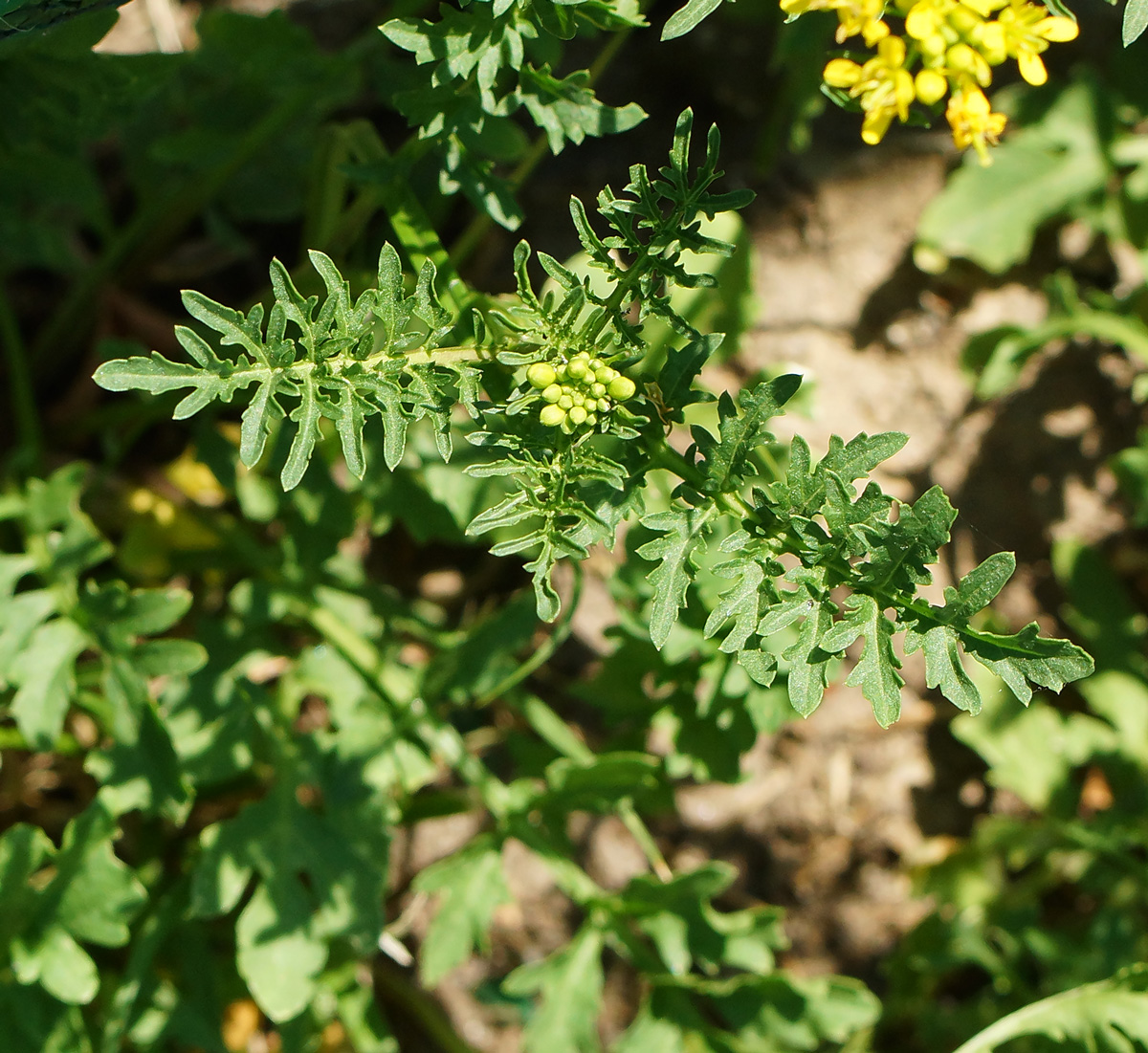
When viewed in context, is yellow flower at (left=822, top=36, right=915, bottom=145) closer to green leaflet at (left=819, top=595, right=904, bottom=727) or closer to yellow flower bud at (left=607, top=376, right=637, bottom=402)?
yellow flower bud at (left=607, top=376, right=637, bottom=402)

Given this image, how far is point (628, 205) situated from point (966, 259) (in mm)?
2087

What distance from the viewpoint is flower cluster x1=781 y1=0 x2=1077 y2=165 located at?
4.76ft

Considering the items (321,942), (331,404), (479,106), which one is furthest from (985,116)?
(321,942)

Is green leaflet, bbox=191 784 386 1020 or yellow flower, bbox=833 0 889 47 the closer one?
yellow flower, bbox=833 0 889 47

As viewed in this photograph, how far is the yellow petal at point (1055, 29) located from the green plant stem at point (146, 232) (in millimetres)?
1550

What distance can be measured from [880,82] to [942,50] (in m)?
0.09

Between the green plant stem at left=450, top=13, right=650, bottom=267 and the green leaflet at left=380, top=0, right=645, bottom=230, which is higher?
the green leaflet at left=380, top=0, right=645, bottom=230

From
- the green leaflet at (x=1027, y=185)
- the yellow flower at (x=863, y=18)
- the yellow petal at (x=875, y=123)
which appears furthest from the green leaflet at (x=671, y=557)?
the green leaflet at (x=1027, y=185)

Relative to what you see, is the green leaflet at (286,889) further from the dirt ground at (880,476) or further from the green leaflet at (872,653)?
the green leaflet at (872,653)

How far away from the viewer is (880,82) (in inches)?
59.7

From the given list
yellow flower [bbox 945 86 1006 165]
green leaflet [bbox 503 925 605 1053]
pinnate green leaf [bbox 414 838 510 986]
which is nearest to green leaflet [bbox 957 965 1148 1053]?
green leaflet [bbox 503 925 605 1053]

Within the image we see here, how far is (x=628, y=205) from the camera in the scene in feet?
4.67

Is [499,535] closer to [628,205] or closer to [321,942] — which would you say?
[321,942]

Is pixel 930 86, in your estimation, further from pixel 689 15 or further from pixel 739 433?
pixel 739 433
